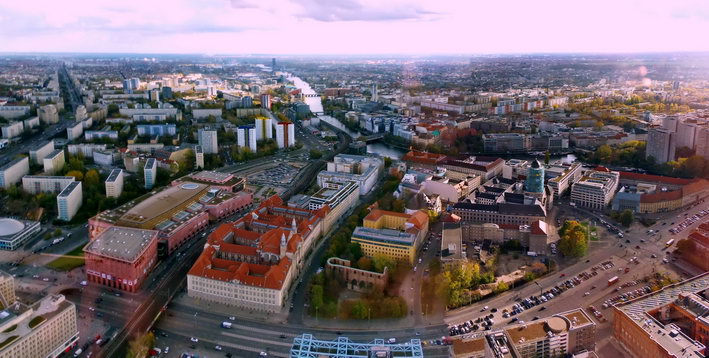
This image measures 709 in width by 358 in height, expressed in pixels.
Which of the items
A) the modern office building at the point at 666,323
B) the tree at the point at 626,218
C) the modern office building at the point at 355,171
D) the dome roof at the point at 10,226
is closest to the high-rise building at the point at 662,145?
the tree at the point at 626,218

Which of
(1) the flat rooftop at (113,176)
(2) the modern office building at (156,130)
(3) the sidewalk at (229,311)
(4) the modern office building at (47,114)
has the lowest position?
(3) the sidewalk at (229,311)

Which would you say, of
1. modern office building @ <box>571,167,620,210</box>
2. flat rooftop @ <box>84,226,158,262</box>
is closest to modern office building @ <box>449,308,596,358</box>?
flat rooftop @ <box>84,226,158,262</box>

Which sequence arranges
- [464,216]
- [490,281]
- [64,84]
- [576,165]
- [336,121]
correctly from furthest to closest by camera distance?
[64,84] → [336,121] → [576,165] → [464,216] → [490,281]

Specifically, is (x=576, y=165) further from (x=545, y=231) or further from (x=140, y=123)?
(x=140, y=123)

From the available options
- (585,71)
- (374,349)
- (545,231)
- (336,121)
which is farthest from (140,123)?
(585,71)

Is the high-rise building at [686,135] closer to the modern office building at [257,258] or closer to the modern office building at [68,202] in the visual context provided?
the modern office building at [257,258]

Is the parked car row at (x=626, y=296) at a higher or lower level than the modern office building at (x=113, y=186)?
lower
